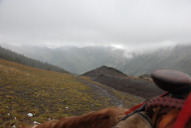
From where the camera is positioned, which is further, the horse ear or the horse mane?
the horse mane

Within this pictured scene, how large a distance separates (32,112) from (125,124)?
782 cm

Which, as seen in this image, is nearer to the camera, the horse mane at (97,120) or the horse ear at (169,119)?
the horse ear at (169,119)

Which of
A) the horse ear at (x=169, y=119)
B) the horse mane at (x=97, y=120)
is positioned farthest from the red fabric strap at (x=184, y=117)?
the horse mane at (x=97, y=120)

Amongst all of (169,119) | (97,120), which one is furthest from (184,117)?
(97,120)

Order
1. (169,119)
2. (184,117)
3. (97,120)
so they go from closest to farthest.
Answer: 1. (184,117)
2. (169,119)
3. (97,120)

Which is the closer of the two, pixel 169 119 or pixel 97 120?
pixel 169 119

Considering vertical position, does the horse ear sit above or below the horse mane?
above

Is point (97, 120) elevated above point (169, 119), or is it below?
below

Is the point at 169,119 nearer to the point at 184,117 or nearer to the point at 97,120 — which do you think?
the point at 184,117

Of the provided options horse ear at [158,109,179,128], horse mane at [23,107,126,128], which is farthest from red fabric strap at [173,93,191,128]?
horse mane at [23,107,126,128]

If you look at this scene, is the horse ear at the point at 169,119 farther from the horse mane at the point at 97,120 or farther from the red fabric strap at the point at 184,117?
the horse mane at the point at 97,120

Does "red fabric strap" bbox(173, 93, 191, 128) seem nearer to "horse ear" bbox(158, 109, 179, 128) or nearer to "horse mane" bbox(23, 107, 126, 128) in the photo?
"horse ear" bbox(158, 109, 179, 128)

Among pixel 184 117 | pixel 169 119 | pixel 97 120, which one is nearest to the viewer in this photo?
pixel 184 117

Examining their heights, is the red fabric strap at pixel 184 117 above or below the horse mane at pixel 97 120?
above
